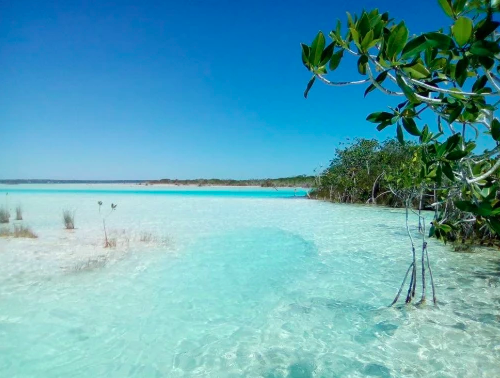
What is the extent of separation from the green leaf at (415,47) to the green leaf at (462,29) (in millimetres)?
98

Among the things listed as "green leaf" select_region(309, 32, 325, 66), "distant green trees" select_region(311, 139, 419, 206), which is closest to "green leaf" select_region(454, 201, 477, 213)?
"green leaf" select_region(309, 32, 325, 66)

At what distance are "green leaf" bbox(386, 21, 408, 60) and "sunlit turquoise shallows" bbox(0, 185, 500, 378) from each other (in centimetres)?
238

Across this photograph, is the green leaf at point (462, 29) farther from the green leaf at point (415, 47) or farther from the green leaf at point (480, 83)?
the green leaf at point (480, 83)

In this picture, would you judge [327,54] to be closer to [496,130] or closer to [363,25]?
[363,25]

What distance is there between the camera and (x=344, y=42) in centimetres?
142

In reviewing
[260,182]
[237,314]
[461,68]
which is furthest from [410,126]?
[260,182]

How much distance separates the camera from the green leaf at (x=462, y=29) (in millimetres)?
1021

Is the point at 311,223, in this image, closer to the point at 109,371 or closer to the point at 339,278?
the point at 339,278

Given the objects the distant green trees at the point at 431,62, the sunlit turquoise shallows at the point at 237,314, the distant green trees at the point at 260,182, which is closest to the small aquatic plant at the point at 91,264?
the sunlit turquoise shallows at the point at 237,314

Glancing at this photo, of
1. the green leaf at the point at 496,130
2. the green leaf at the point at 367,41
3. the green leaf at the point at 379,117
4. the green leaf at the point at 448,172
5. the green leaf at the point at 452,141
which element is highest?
the green leaf at the point at 367,41

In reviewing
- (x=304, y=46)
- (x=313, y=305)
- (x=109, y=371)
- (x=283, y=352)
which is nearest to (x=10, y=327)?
(x=109, y=371)

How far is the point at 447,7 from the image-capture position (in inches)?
45.8

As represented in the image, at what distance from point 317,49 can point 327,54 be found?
5 centimetres

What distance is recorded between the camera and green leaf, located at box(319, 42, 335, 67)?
135 cm
